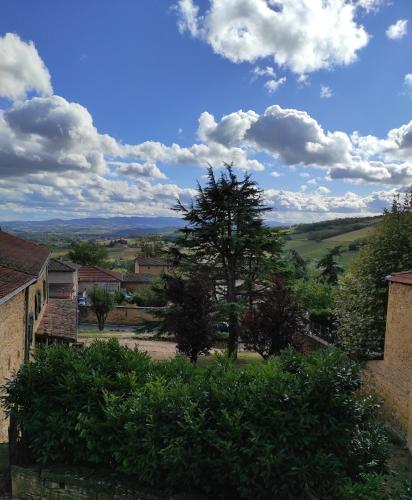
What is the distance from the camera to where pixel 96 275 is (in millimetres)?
58312

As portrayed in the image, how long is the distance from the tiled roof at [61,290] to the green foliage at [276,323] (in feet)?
73.4

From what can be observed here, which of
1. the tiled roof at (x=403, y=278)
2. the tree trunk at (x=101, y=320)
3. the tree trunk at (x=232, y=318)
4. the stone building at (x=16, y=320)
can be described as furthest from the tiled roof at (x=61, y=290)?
the tiled roof at (x=403, y=278)

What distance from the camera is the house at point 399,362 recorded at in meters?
11.2

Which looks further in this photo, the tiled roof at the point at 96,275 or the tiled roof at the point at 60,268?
the tiled roof at the point at 96,275

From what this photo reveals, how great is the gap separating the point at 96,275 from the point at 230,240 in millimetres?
41304

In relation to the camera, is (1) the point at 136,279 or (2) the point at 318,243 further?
(2) the point at 318,243

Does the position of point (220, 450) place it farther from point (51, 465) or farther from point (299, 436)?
point (51, 465)

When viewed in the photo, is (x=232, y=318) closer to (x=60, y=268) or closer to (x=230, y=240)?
(x=230, y=240)

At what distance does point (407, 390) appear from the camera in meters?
11.1

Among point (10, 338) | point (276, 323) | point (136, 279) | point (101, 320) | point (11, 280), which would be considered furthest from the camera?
point (136, 279)

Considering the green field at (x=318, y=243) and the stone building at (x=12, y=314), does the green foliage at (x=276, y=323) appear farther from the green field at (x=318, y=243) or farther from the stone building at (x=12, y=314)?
the green field at (x=318, y=243)

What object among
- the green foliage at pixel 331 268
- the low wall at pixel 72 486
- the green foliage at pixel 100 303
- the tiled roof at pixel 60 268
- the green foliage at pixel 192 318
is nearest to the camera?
the low wall at pixel 72 486

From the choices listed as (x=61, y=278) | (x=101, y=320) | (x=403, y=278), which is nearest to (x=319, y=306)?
(x=403, y=278)

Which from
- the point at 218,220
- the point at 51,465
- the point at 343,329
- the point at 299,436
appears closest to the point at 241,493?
the point at 299,436
